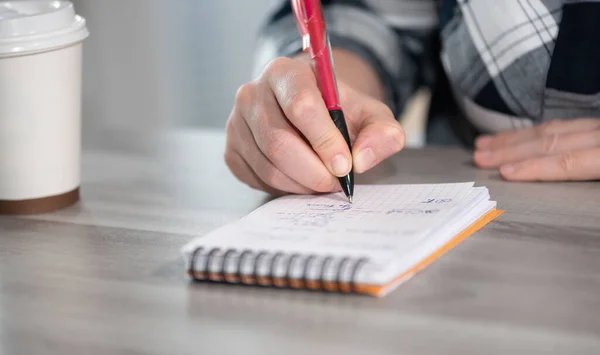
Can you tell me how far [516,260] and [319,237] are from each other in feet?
0.51

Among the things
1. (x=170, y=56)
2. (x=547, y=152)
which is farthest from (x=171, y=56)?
(x=547, y=152)

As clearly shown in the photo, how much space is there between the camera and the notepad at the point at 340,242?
1.91ft

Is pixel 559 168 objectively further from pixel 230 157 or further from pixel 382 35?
pixel 382 35

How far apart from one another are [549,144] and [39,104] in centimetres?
54

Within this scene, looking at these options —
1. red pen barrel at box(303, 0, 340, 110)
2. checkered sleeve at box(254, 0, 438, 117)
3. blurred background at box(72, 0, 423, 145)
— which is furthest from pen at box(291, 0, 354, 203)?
blurred background at box(72, 0, 423, 145)

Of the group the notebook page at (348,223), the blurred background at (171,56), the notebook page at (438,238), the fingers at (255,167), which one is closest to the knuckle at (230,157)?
the fingers at (255,167)

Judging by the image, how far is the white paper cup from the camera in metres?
0.79

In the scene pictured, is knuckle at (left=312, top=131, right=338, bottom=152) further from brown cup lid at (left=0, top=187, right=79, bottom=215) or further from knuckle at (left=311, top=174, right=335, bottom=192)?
brown cup lid at (left=0, top=187, right=79, bottom=215)

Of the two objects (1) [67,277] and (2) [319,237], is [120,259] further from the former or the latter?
(2) [319,237]

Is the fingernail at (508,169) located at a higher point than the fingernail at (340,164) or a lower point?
lower

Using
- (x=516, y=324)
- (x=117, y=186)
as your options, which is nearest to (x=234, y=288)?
(x=516, y=324)

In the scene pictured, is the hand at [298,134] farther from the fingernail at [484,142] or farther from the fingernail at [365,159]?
the fingernail at [484,142]

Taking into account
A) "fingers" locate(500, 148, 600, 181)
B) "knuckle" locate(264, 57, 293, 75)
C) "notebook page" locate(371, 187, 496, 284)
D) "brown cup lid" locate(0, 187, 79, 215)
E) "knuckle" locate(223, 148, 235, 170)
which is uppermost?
"knuckle" locate(264, 57, 293, 75)

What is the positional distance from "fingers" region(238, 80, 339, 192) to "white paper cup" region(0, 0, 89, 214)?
0.59ft
